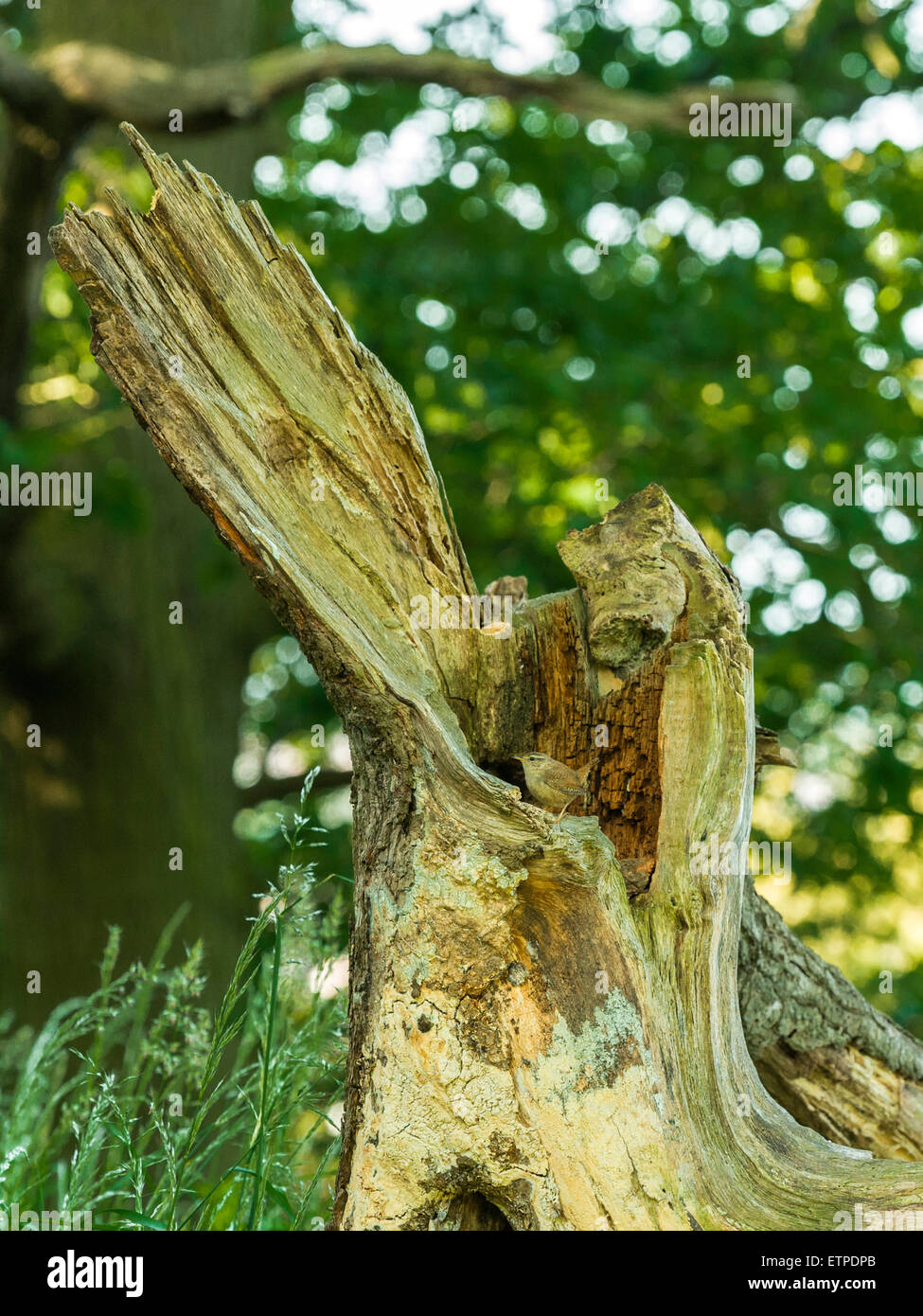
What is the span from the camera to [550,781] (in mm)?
1962

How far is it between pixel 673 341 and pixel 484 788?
485cm

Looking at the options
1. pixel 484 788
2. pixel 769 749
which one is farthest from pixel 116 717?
pixel 484 788

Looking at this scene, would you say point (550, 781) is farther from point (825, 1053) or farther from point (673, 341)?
point (673, 341)

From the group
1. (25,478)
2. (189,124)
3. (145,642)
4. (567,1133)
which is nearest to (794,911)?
(145,642)

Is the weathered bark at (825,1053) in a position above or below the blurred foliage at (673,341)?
below

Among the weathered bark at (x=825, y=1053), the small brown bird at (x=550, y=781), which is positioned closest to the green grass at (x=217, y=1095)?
the small brown bird at (x=550, y=781)

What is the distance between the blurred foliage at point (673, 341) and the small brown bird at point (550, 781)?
118 inches

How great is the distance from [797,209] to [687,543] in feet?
17.8

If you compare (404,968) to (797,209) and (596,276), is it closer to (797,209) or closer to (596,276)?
(596,276)

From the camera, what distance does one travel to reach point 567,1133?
160 centimetres

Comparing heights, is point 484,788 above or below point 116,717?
below

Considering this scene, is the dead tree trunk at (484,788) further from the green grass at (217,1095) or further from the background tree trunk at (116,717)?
the background tree trunk at (116,717)

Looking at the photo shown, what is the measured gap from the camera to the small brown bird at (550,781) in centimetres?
195

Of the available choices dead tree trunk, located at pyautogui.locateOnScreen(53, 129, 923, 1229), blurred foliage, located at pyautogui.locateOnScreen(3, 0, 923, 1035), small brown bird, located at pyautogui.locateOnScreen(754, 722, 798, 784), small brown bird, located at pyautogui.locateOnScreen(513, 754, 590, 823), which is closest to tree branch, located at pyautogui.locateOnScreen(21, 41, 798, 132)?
blurred foliage, located at pyautogui.locateOnScreen(3, 0, 923, 1035)
